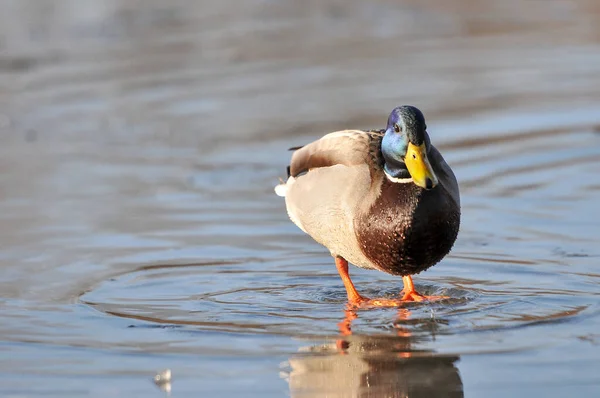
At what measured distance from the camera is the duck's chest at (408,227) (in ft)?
16.6

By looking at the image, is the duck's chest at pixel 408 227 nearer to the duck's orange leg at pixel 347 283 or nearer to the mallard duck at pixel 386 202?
the mallard duck at pixel 386 202

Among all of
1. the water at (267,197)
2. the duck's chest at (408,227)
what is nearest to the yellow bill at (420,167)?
the duck's chest at (408,227)

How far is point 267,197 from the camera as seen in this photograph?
7.28 metres

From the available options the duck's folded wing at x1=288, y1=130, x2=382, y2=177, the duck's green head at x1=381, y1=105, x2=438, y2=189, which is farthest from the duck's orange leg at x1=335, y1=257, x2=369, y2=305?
the duck's green head at x1=381, y1=105, x2=438, y2=189

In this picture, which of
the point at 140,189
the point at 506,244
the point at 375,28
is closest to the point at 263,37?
the point at 375,28

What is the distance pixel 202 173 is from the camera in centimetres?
781

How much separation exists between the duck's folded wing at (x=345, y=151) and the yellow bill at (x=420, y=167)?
1.13ft

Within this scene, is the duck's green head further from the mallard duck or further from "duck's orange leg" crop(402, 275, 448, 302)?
"duck's orange leg" crop(402, 275, 448, 302)

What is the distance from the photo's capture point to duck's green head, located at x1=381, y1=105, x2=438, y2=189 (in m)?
4.96

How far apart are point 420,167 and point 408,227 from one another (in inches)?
10.2

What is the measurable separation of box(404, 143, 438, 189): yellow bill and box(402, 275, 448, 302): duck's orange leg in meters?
0.59

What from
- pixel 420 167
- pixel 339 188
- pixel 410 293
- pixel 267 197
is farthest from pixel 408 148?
pixel 267 197

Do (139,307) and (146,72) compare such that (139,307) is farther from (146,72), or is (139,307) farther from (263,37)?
(263,37)

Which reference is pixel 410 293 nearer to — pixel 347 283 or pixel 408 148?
pixel 347 283
